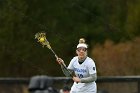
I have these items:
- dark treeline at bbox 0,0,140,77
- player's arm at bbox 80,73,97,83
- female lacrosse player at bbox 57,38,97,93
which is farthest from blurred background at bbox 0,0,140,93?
player's arm at bbox 80,73,97,83

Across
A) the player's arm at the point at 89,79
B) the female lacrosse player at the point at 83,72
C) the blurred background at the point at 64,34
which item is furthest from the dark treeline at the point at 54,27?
the player's arm at the point at 89,79

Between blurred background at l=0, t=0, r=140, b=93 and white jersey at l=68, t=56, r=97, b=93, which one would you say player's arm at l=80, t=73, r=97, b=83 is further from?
blurred background at l=0, t=0, r=140, b=93

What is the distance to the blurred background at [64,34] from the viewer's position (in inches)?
1038

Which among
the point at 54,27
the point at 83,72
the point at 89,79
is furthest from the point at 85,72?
the point at 54,27

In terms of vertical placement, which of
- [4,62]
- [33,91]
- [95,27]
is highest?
[95,27]

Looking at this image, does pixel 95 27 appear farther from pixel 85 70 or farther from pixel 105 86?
pixel 85 70

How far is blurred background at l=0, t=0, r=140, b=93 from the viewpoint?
2636cm

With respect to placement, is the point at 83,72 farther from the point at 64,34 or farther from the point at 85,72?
the point at 64,34

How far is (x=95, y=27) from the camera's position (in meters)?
32.5

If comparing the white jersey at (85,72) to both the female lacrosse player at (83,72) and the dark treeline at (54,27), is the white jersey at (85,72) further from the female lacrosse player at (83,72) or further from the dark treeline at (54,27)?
the dark treeline at (54,27)

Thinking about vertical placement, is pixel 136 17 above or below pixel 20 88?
above

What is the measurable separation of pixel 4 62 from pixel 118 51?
4.79m

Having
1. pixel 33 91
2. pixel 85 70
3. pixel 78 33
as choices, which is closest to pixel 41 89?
pixel 33 91

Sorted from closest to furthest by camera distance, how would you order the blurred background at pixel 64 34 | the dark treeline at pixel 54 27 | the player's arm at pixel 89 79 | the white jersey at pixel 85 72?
the player's arm at pixel 89 79, the white jersey at pixel 85 72, the blurred background at pixel 64 34, the dark treeline at pixel 54 27
